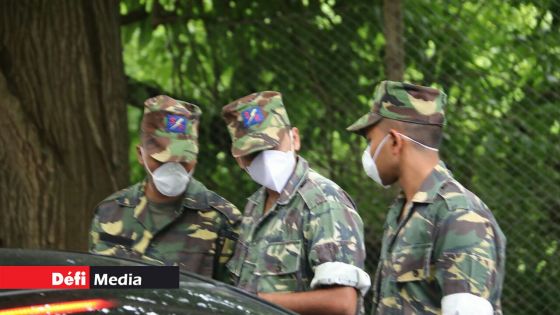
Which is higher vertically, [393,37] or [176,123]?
[393,37]

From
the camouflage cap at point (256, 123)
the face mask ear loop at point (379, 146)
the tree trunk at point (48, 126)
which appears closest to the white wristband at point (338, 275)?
the face mask ear loop at point (379, 146)

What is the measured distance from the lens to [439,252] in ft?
10.8

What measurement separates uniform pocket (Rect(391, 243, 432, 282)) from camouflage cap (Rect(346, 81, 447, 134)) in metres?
0.41

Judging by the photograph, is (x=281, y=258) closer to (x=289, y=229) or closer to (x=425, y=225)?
(x=289, y=229)

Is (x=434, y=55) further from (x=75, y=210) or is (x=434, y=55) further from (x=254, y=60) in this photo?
(x=75, y=210)

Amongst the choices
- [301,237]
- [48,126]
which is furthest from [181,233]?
[48,126]

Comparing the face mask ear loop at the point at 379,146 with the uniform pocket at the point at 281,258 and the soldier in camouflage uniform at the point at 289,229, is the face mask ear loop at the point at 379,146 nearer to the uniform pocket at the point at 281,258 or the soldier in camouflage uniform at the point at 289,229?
the soldier in camouflage uniform at the point at 289,229

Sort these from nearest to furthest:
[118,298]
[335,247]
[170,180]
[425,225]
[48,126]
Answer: [118,298] → [425,225] → [335,247] → [170,180] → [48,126]

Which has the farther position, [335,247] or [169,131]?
[169,131]

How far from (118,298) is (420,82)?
11.7 ft

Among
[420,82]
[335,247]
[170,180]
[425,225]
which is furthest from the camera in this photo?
[420,82]

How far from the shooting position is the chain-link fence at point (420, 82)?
579cm

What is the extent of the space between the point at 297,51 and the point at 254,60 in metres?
0.26

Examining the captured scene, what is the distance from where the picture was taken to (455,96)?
601cm
